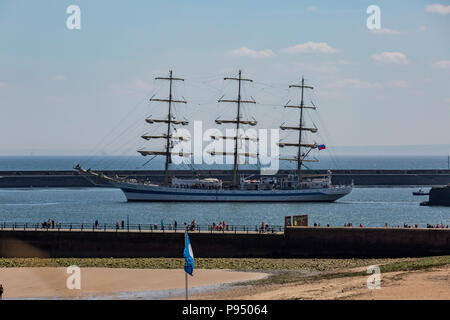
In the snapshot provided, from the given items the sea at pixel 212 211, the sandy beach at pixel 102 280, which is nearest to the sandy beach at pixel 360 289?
the sandy beach at pixel 102 280

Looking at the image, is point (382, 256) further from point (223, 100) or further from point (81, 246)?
point (223, 100)

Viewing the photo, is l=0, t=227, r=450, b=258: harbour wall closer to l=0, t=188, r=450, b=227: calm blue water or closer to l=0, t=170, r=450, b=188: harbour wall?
l=0, t=188, r=450, b=227: calm blue water

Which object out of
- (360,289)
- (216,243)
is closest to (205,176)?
(216,243)

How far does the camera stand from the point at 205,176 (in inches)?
5915

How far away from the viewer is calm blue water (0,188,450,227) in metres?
78.5

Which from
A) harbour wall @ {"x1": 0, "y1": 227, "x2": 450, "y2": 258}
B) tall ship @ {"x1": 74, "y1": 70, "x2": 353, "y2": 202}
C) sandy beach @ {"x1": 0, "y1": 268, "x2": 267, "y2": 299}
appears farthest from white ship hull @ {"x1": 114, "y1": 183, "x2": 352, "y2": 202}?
sandy beach @ {"x1": 0, "y1": 268, "x2": 267, "y2": 299}

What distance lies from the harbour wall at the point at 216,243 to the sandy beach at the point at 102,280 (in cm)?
550

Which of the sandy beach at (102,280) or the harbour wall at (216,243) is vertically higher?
the harbour wall at (216,243)

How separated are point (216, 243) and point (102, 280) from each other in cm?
1064

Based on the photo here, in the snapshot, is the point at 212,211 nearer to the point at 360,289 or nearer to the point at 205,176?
the point at 205,176

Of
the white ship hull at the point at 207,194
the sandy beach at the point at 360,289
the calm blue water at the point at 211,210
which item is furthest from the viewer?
the white ship hull at the point at 207,194

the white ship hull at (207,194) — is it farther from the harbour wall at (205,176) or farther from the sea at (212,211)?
the harbour wall at (205,176)

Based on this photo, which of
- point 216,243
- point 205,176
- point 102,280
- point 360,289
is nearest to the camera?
point 360,289

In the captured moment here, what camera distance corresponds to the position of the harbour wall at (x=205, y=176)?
471 ft
